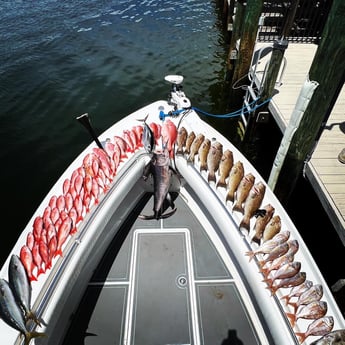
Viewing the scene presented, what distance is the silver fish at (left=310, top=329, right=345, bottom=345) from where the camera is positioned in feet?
7.67

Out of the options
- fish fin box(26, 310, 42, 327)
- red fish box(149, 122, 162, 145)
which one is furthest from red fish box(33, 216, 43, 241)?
red fish box(149, 122, 162, 145)

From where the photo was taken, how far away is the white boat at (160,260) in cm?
272

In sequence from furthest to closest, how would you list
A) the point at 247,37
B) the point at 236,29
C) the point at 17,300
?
1. the point at 236,29
2. the point at 247,37
3. the point at 17,300

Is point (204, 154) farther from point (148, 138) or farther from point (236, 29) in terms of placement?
point (236, 29)

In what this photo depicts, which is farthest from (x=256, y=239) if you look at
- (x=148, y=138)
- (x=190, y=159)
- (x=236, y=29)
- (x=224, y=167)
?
(x=236, y=29)

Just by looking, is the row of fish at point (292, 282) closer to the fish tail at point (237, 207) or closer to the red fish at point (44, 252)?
the fish tail at point (237, 207)

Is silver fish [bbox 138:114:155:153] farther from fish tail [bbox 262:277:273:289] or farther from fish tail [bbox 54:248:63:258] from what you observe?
fish tail [bbox 262:277:273:289]

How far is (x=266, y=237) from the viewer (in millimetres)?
3180

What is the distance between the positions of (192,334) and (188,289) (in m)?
0.56

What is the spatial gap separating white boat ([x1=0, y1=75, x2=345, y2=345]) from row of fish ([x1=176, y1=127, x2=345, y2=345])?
0.05 ft

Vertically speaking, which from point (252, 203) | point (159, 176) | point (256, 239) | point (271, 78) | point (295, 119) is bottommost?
point (256, 239)

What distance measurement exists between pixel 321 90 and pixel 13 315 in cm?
468

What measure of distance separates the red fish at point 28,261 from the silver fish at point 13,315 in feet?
0.87

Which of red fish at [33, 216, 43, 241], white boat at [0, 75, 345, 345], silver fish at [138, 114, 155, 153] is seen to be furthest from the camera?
silver fish at [138, 114, 155, 153]
